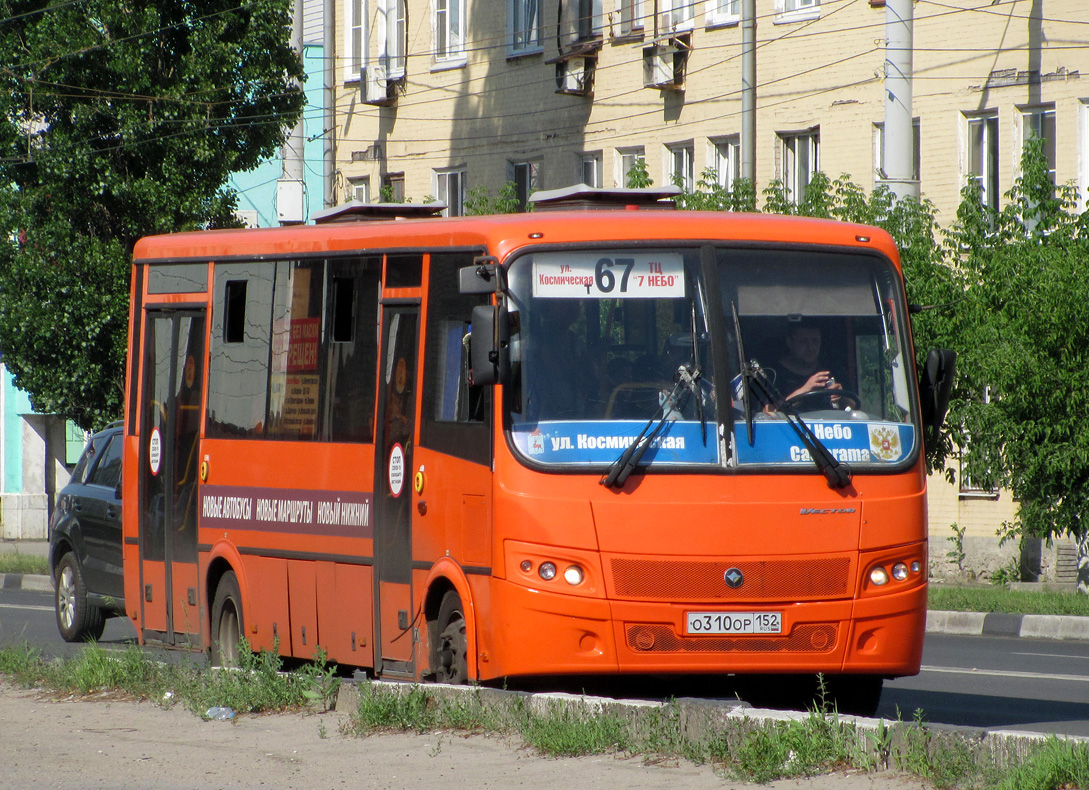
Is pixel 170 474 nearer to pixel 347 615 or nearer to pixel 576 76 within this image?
pixel 347 615

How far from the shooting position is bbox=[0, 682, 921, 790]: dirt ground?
751 cm

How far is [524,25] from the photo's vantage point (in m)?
33.2

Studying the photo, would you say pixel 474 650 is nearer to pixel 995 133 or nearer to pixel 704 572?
pixel 704 572

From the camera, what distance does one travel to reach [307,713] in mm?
9695

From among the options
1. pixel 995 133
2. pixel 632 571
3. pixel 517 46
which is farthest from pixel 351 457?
pixel 517 46

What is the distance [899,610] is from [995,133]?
57.0 feet

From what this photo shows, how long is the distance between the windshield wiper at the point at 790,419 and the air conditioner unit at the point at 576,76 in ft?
73.8

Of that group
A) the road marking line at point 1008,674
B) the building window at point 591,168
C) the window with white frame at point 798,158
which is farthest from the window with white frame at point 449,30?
the road marking line at point 1008,674

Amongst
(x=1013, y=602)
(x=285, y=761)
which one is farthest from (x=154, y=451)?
(x=1013, y=602)

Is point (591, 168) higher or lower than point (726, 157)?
higher

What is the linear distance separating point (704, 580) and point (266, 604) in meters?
3.78

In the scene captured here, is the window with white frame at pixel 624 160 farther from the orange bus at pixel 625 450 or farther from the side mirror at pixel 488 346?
the side mirror at pixel 488 346

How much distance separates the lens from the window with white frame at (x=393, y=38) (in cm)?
3612

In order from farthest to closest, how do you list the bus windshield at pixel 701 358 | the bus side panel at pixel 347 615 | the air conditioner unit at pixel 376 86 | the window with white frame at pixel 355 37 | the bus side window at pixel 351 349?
1. the window with white frame at pixel 355 37
2. the air conditioner unit at pixel 376 86
3. the bus side window at pixel 351 349
4. the bus side panel at pixel 347 615
5. the bus windshield at pixel 701 358
